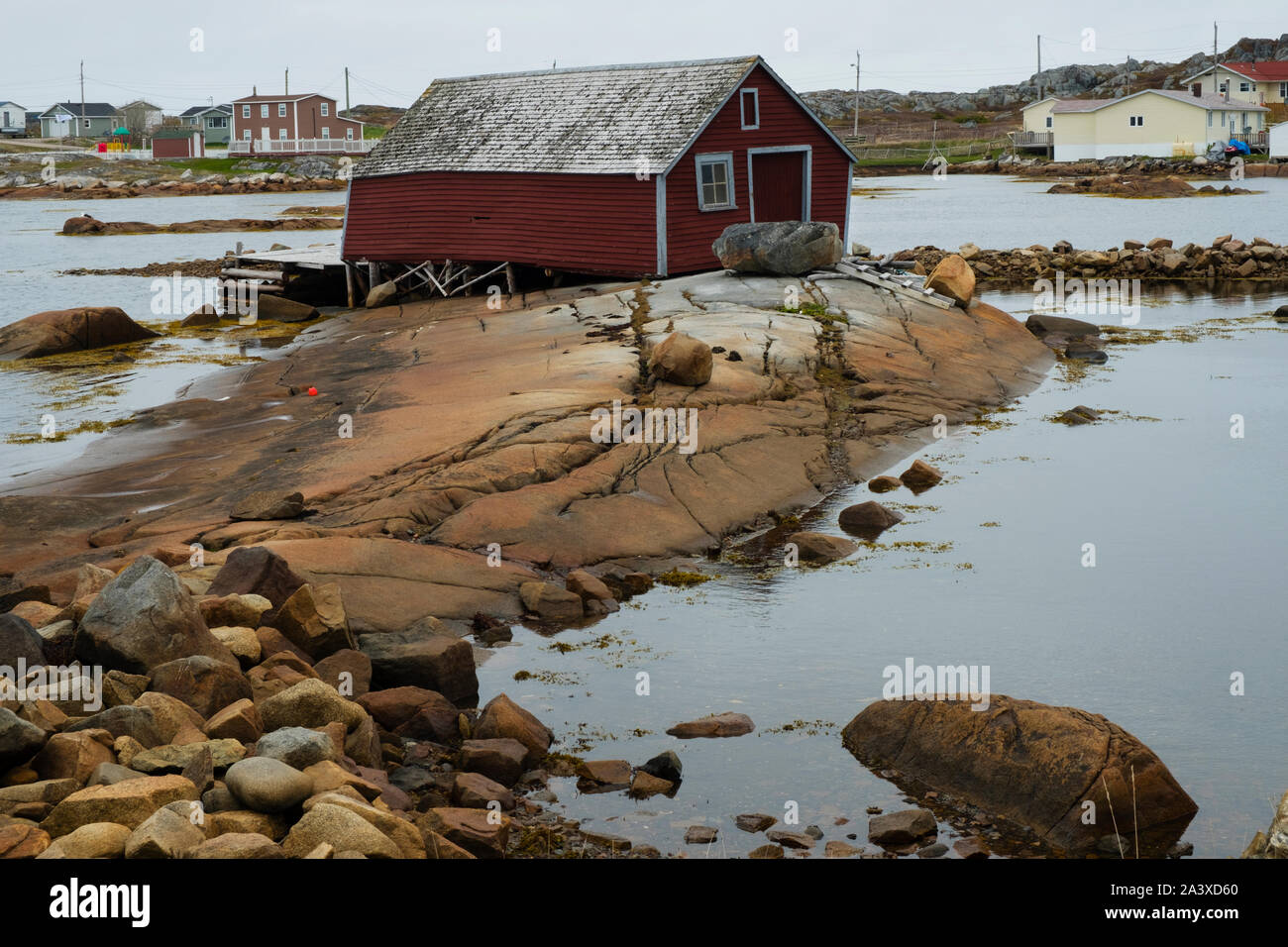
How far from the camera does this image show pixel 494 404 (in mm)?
18125

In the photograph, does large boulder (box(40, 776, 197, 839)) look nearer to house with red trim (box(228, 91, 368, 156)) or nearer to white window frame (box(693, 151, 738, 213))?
white window frame (box(693, 151, 738, 213))

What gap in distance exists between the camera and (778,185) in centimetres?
3034

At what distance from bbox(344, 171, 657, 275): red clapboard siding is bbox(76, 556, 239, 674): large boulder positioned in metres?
19.4

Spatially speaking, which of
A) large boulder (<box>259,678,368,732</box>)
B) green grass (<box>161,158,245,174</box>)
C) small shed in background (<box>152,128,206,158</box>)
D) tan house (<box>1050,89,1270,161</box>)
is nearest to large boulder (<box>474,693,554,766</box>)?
large boulder (<box>259,678,368,732</box>)

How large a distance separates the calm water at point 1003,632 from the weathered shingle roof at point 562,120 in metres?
10.6

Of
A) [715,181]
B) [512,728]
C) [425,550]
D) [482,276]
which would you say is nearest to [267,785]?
[512,728]

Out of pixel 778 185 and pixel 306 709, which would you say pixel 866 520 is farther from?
pixel 778 185

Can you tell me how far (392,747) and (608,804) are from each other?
5.47 ft

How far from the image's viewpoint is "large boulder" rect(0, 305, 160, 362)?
29.9 metres

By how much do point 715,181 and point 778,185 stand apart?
2362mm

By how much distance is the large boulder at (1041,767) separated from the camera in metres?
8.27
